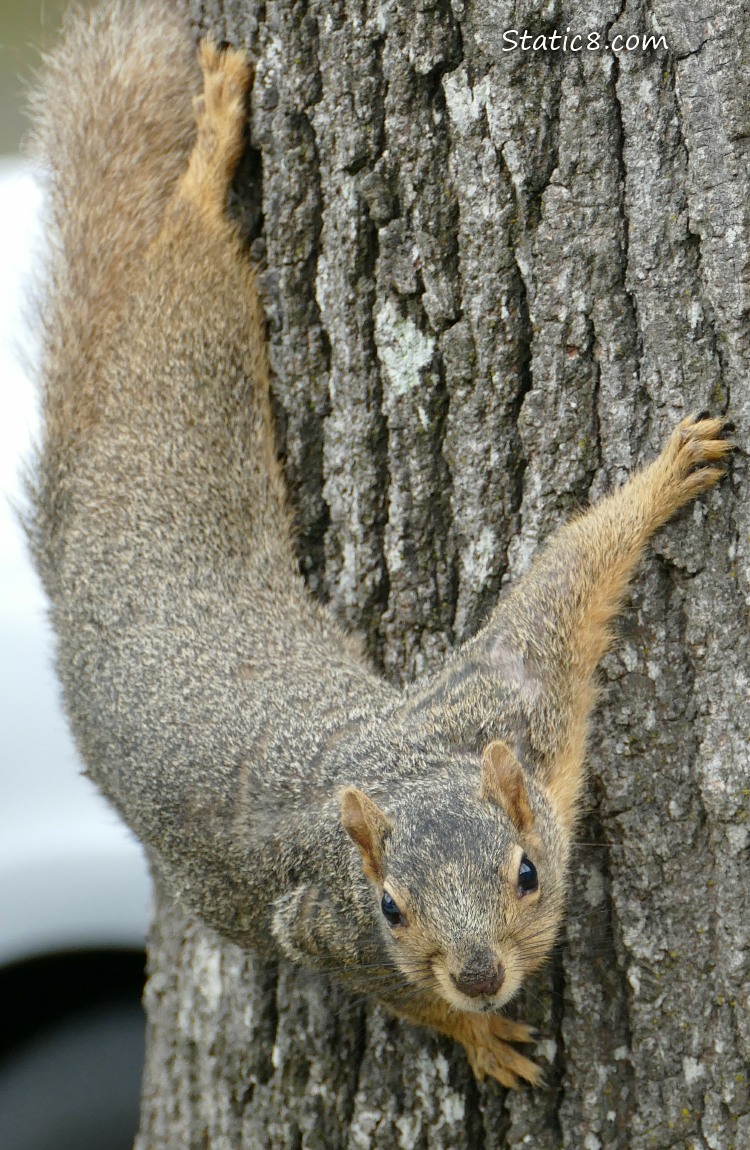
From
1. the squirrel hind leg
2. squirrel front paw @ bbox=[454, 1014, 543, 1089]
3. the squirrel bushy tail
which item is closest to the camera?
squirrel front paw @ bbox=[454, 1014, 543, 1089]

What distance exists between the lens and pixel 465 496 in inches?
97.7

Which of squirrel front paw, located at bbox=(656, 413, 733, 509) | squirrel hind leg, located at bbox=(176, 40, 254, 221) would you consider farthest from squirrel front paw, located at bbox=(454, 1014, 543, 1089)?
squirrel hind leg, located at bbox=(176, 40, 254, 221)

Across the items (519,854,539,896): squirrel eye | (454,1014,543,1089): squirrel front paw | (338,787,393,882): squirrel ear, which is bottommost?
(454,1014,543,1089): squirrel front paw

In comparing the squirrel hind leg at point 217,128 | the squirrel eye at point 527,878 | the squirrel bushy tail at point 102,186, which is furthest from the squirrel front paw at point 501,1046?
the squirrel hind leg at point 217,128

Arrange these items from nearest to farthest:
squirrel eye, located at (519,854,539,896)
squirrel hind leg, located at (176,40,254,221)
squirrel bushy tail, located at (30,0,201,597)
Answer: squirrel eye, located at (519,854,539,896), squirrel hind leg, located at (176,40,254,221), squirrel bushy tail, located at (30,0,201,597)

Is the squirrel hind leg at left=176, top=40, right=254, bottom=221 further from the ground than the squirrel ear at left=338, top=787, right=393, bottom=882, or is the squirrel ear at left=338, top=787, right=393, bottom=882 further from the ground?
the squirrel hind leg at left=176, top=40, right=254, bottom=221

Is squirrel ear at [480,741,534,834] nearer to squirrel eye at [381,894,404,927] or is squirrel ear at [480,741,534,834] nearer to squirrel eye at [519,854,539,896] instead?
squirrel eye at [519,854,539,896]

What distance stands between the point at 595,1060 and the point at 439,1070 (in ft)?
1.27

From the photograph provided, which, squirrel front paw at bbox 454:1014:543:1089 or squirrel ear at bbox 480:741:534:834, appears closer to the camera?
squirrel ear at bbox 480:741:534:834

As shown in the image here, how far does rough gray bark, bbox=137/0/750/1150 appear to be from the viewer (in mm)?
2143

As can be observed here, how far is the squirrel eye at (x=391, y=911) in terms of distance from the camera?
2113mm

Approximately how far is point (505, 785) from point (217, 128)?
178 cm

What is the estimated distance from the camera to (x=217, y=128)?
9.38 feet

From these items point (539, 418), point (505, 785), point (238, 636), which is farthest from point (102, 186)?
point (505, 785)
